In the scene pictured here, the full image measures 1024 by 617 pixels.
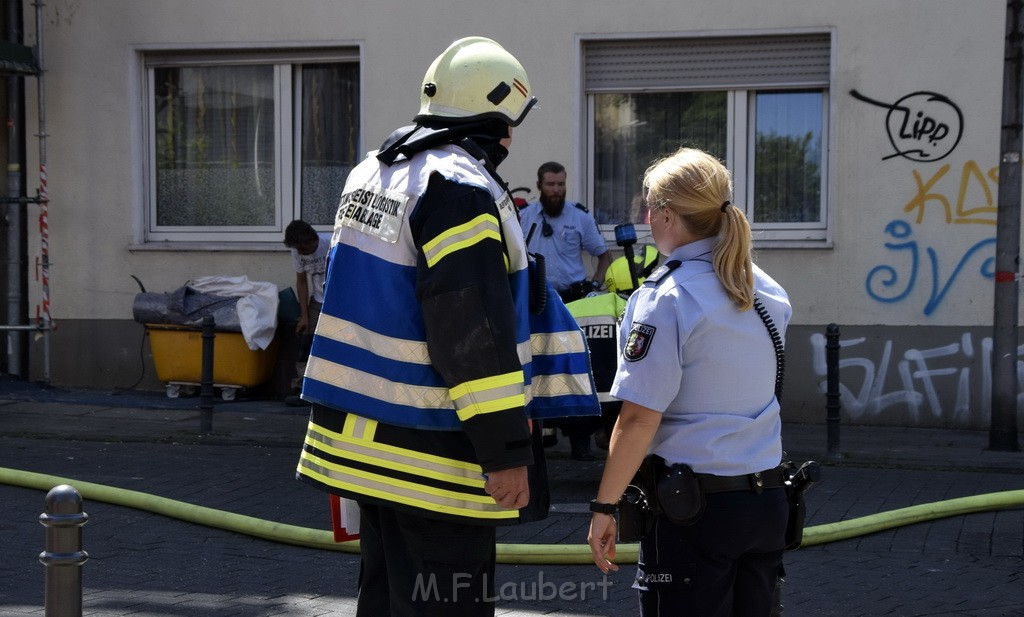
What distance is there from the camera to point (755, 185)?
1164 cm

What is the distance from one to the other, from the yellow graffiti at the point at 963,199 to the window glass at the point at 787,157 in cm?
94

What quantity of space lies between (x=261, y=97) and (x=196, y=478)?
5.59 metres

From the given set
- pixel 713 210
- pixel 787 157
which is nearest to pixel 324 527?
pixel 713 210

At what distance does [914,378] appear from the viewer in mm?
10836

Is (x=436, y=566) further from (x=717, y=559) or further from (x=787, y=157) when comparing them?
(x=787, y=157)

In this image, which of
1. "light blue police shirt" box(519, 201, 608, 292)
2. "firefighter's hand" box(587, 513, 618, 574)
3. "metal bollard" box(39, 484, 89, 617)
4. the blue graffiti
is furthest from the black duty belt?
the blue graffiti

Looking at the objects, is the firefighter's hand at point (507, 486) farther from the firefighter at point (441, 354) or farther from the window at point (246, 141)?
the window at point (246, 141)

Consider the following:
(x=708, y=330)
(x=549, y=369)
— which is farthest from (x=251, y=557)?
(x=708, y=330)

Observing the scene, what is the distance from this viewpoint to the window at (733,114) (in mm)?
11297

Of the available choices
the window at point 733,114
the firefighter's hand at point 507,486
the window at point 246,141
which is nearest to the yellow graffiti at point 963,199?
the window at point 733,114

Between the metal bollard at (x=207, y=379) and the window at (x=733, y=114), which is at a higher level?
the window at (x=733, y=114)

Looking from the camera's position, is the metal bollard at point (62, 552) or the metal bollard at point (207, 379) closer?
the metal bollard at point (62, 552)

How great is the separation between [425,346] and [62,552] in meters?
1.13

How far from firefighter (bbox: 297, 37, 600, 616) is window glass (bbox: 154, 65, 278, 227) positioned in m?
9.67
